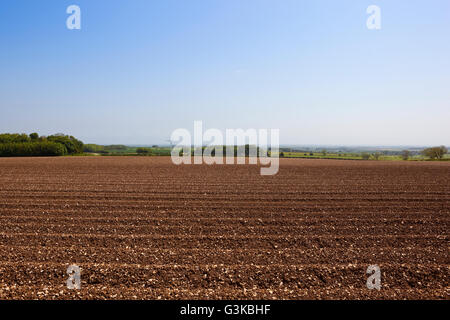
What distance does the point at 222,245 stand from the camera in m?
7.54

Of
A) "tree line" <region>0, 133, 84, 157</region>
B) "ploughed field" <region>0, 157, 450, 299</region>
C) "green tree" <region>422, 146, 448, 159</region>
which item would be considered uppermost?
"tree line" <region>0, 133, 84, 157</region>

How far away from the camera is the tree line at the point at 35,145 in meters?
50.4

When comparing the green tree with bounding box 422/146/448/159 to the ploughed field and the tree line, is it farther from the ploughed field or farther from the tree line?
the tree line

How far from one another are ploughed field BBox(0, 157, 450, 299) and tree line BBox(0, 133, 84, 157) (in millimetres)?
44703

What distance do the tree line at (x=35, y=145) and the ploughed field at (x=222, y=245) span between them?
Result: 44.7 metres

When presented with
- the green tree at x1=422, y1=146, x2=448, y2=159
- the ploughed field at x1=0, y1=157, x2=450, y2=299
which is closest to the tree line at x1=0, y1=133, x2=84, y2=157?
the ploughed field at x1=0, y1=157, x2=450, y2=299

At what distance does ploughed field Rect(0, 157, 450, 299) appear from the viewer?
5449mm

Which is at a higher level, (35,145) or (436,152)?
(35,145)

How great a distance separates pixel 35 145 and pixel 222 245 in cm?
5875

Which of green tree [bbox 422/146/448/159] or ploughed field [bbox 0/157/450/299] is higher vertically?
green tree [bbox 422/146/448/159]

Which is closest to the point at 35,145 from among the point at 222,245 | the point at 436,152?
the point at 222,245

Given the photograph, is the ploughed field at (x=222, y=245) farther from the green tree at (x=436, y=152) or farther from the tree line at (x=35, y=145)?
the green tree at (x=436, y=152)

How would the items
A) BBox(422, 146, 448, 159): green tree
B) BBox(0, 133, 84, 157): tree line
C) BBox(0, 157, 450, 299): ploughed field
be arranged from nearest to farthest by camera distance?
BBox(0, 157, 450, 299): ploughed field, BBox(422, 146, 448, 159): green tree, BBox(0, 133, 84, 157): tree line

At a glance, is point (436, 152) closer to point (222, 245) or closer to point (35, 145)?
point (222, 245)
